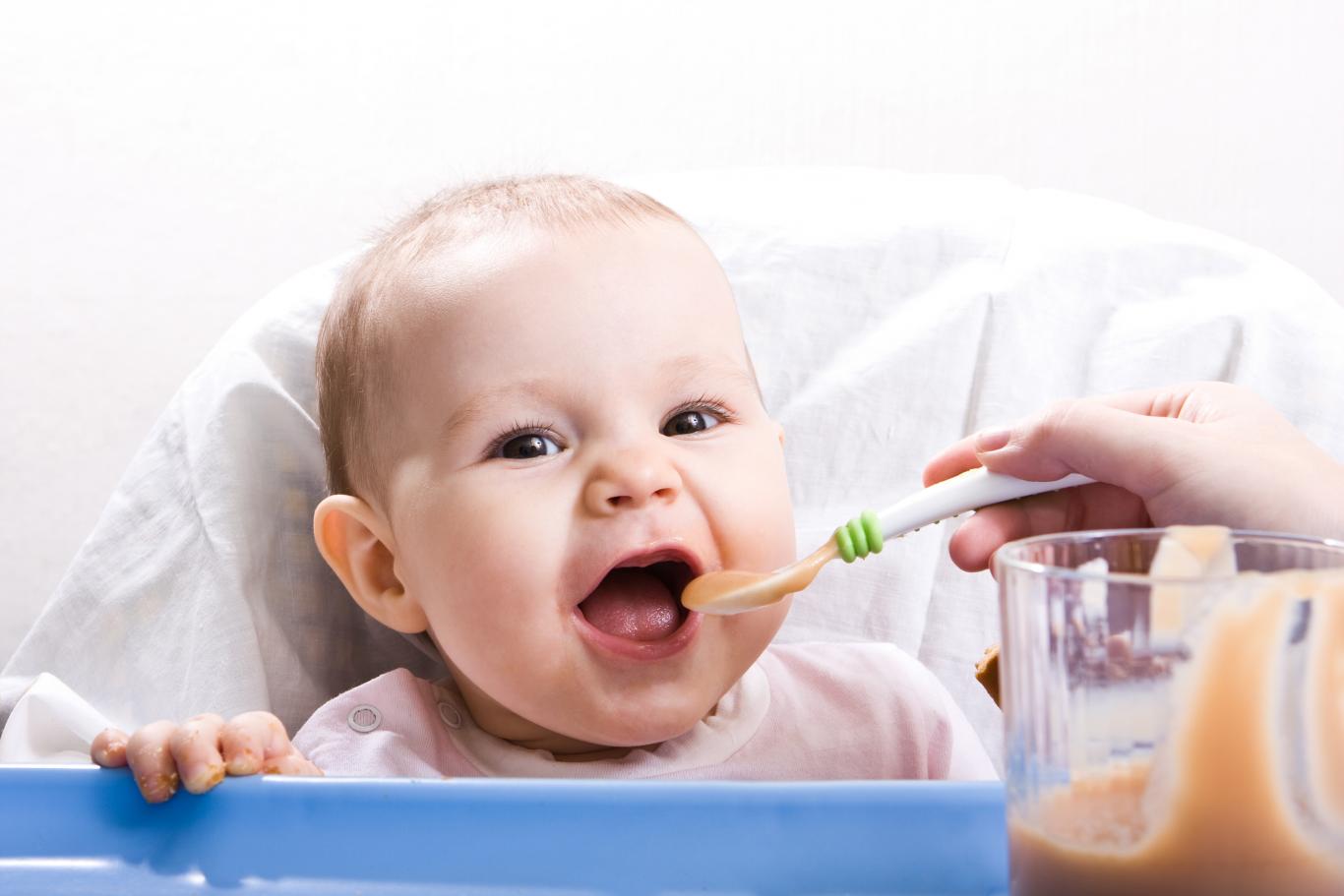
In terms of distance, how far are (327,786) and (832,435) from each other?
81 centimetres

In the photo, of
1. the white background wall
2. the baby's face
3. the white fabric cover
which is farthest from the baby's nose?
the white background wall

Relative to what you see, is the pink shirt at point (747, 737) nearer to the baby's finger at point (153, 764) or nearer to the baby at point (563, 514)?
the baby at point (563, 514)

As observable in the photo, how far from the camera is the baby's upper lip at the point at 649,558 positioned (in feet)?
2.66

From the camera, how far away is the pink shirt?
985 mm

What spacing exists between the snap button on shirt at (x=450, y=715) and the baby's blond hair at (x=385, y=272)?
19cm

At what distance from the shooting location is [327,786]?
1.83 ft

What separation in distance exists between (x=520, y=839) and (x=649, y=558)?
32 cm

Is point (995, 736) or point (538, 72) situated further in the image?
point (538, 72)

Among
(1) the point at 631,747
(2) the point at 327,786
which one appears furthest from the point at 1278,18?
(2) the point at 327,786

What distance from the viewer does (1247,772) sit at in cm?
34

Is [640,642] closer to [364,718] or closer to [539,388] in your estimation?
[539,388]

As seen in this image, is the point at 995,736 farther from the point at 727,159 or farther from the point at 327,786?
the point at 727,159

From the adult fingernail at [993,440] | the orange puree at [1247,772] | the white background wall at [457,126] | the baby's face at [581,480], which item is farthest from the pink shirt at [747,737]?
→ the white background wall at [457,126]

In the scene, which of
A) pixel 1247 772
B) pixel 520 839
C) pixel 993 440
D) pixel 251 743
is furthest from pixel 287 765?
pixel 1247 772
